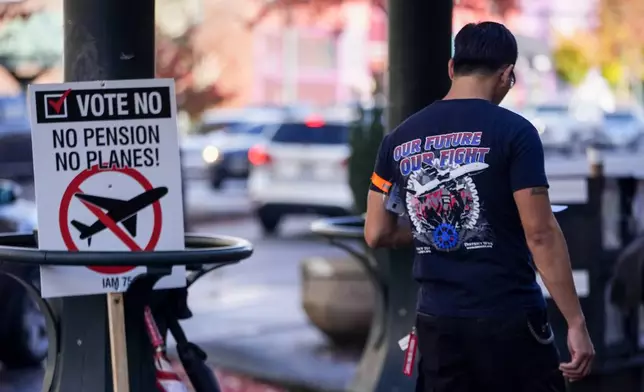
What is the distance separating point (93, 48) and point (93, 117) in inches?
14.7

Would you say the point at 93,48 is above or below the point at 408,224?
above

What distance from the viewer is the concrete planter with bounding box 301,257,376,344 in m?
9.10

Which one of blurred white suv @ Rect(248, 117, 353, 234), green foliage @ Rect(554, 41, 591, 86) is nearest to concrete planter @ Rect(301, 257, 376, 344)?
blurred white suv @ Rect(248, 117, 353, 234)

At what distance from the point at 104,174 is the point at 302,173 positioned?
1401cm

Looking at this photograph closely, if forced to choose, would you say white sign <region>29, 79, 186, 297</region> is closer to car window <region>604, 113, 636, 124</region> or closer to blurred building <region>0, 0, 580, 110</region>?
blurred building <region>0, 0, 580, 110</region>

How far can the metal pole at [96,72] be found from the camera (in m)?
4.56

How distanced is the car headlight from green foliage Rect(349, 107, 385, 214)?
1893cm

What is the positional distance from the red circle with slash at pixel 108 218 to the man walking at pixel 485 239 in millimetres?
984

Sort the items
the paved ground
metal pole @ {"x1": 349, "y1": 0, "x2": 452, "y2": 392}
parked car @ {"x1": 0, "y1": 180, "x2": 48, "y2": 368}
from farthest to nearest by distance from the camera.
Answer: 1. the paved ground
2. parked car @ {"x1": 0, "y1": 180, "x2": 48, "y2": 368}
3. metal pole @ {"x1": 349, "y1": 0, "x2": 452, "y2": 392}

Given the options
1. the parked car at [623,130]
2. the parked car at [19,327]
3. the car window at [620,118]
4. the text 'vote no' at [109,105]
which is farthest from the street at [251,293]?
the car window at [620,118]

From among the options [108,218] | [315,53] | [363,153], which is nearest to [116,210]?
[108,218]

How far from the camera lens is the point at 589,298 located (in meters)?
6.55

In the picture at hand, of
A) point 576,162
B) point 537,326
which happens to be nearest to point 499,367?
point 537,326

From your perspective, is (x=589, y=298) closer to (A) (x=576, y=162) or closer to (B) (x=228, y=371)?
(A) (x=576, y=162)
